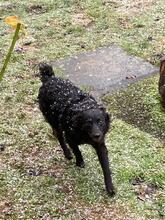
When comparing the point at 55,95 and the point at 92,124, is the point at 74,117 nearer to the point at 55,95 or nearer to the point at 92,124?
the point at 92,124

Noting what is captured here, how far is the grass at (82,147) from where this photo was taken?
16.4 feet

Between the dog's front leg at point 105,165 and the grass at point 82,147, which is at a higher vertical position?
the dog's front leg at point 105,165

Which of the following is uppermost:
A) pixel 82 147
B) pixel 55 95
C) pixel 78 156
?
pixel 55 95

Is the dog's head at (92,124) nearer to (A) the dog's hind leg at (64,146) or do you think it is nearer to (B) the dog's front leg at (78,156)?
(B) the dog's front leg at (78,156)

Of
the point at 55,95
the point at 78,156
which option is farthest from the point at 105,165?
the point at 55,95

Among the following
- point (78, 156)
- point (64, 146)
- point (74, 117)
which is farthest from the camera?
point (64, 146)

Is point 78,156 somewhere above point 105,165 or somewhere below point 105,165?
below

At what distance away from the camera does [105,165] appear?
4.89 metres

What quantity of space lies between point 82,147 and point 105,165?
45.8 inches

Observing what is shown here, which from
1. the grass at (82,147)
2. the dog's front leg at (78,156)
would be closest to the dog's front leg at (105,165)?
the grass at (82,147)

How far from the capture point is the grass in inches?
196

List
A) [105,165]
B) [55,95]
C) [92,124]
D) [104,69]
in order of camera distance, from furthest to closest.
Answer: [104,69]
[55,95]
[105,165]
[92,124]

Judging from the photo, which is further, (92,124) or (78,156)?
(78,156)

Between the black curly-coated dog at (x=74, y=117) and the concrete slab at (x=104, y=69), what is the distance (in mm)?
2125
